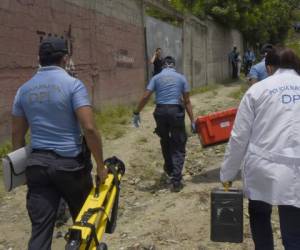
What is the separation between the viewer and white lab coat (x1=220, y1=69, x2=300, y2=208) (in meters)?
3.51

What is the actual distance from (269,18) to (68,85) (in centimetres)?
2950

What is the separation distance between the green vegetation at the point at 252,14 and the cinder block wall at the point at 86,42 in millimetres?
6281

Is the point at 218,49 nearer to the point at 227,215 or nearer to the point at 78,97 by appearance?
the point at 227,215

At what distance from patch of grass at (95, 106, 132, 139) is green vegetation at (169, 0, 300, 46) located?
336 inches

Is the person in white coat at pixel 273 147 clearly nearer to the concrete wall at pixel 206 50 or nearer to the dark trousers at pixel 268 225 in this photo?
the dark trousers at pixel 268 225

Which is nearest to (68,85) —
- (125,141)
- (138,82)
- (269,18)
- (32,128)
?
(32,128)

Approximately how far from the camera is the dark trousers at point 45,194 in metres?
3.65

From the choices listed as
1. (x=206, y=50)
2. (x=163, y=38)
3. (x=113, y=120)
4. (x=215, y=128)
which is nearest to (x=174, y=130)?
(x=215, y=128)

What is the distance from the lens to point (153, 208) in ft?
20.5

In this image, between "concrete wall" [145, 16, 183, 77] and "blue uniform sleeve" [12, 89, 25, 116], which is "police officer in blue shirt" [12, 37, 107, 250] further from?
"concrete wall" [145, 16, 183, 77]

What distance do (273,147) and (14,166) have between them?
172 centimetres

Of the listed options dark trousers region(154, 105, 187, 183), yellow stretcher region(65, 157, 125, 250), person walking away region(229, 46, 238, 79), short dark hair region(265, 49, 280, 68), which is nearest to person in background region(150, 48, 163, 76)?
dark trousers region(154, 105, 187, 183)

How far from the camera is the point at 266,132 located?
11.7 ft

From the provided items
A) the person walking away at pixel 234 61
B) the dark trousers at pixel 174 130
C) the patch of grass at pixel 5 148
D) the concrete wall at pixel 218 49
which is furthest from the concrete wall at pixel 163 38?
the person walking away at pixel 234 61
